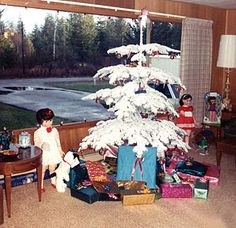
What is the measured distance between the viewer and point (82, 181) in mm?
3912

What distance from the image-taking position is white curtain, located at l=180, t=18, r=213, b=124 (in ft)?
18.3

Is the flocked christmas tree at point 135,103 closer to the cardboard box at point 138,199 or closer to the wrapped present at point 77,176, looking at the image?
the wrapped present at point 77,176

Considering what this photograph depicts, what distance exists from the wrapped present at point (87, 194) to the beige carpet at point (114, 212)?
0.05 metres

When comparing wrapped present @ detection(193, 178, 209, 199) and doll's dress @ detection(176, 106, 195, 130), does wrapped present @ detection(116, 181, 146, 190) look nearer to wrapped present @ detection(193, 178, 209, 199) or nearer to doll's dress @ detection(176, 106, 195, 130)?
wrapped present @ detection(193, 178, 209, 199)

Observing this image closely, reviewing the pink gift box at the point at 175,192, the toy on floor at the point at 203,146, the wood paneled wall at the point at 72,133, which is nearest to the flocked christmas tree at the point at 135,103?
the pink gift box at the point at 175,192

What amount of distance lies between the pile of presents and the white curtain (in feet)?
6.44

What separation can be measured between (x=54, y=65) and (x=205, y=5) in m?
2.86

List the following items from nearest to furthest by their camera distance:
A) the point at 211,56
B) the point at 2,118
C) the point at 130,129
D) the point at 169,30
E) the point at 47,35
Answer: the point at 130,129, the point at 2,118, the point at 47,35, the point at 169,30, the point at 211,56

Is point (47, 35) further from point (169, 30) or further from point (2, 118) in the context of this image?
point (169, 30)

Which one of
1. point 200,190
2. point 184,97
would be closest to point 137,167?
point 200,190

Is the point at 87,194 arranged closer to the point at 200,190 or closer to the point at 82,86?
the point at 200,190

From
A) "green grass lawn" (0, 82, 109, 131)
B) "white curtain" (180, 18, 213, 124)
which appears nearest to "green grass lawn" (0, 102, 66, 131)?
"green grass lawn" (0, 82, 109, 131)

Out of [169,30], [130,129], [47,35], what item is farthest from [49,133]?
[169,30]

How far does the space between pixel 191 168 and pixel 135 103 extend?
1323mm
